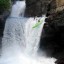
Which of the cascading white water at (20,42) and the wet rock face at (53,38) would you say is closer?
the wet rock face at (53,38)

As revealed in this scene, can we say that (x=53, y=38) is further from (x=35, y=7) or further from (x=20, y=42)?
(x=35, y=7)

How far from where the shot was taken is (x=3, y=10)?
2580cm

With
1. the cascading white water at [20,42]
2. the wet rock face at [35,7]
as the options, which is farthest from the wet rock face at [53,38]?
the wet rock face at [35,7]

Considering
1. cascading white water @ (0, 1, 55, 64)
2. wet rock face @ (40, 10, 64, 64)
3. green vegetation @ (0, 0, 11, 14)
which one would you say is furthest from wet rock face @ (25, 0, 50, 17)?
wet rock face @ (40, 10, 64, 64)

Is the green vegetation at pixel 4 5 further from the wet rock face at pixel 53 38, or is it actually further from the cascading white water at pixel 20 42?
the wet rock face at pixel 53 38

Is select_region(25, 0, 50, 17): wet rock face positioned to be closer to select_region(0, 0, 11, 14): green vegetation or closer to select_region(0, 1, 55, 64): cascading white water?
select_region(0, 1, 55, 64): cascading white water

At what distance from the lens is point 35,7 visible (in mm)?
23969

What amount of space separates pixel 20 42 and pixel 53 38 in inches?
111

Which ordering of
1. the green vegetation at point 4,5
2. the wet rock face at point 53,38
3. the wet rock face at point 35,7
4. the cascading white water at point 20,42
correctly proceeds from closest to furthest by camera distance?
1. the wet rock face at point 53,38
2. the cascading white water at point 20,42
3. the wet rock face at point 35,7
4. the green vegetation at point 4,5

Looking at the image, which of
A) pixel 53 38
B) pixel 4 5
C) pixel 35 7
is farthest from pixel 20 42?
pixel 4 5

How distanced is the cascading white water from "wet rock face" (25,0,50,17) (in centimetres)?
122

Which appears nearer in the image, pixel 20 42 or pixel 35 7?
pixel 20 42

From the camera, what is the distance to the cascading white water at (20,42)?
20.9 m

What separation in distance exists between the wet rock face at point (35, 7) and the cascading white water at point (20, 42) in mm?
1223
